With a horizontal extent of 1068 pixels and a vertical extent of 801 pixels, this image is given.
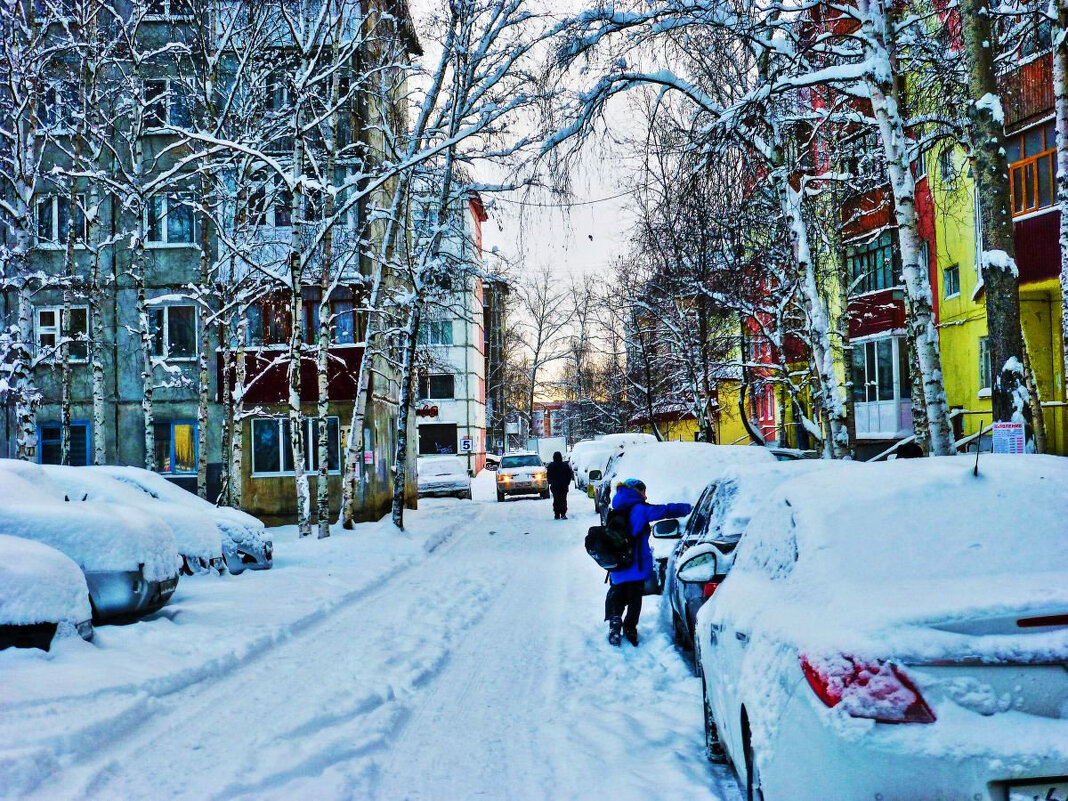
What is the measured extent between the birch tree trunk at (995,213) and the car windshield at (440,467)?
99.5 ft

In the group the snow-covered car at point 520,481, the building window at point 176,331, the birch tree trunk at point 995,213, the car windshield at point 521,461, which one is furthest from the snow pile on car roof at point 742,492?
the car windshield at point 521,461

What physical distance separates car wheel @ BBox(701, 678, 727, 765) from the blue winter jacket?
370cm

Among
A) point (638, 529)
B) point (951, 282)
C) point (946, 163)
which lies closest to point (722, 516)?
point (638, 529)

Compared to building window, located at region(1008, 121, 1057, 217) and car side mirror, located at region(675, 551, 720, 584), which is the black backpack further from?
building window, located at region(1008, 121, 1057, 217)

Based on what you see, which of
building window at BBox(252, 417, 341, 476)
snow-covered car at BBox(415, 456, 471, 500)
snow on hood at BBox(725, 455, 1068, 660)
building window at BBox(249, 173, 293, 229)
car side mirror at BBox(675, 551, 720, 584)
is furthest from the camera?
snow-covered car at BBox(415, 456, 471, 500)

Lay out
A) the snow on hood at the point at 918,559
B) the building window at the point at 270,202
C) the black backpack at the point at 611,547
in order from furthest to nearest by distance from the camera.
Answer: the building window at the point at 270,202, the black backpack at the point at 611,547, the snow on hood at the point at 918,559

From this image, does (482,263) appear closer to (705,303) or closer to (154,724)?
(705,303)

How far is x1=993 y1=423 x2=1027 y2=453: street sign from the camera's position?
9.99m

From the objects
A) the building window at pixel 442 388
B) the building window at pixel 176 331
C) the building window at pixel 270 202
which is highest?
the building window at pixel 270 202

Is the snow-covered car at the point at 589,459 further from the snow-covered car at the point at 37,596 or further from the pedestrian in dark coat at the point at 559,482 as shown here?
the snow-covered car at the point at 37,596

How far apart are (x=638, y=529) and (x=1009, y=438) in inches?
144

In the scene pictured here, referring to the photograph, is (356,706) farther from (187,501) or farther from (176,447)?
(176,447)

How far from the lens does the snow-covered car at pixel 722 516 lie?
27.8 feet

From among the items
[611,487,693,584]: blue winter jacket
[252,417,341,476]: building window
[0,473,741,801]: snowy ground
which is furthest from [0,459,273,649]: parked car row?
[252,417,341,476]: building window
